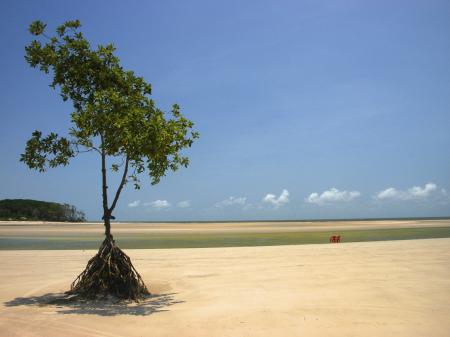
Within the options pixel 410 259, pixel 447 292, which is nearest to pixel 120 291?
pixel 447 292

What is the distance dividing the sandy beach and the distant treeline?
9117 cm

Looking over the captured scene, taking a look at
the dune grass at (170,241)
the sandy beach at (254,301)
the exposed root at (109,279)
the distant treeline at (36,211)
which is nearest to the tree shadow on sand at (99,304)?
the sandy beach at (254,301)

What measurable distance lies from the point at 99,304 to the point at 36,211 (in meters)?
101

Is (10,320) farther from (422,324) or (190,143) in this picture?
(422,324)

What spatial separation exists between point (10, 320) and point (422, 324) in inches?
332

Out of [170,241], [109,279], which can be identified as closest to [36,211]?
[170,241]

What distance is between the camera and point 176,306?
32.0ft

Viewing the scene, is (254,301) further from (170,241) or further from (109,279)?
(170,241)

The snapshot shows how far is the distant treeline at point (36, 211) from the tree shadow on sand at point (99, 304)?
9567 cm

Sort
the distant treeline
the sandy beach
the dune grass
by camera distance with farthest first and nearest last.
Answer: the distant treeline < the dune grass < the sandy beach

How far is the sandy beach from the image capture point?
306 inches

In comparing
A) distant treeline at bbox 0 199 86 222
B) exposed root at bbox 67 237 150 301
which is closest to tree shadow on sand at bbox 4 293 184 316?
exposed root at bbox 67 237 150 301

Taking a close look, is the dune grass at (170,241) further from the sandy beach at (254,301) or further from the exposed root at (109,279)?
the exposed root at (109,279)

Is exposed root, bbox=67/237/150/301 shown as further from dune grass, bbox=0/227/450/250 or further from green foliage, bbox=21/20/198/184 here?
dune grass, bbox=0/227/450/250
